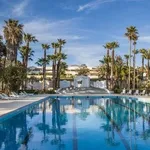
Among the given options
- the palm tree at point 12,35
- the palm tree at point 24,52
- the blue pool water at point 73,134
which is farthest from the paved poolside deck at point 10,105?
the palm tree at point 24,52

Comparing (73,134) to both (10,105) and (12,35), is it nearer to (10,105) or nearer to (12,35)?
(10,105)

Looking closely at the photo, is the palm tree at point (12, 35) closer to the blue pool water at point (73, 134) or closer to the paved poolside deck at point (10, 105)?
the paved poolside deck at point (10, 105)

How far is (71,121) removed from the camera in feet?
48.2

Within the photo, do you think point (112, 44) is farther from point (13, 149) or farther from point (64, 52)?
point (13, 149)

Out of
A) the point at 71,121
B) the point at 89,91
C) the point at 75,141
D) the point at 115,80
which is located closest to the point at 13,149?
the point at 75,141

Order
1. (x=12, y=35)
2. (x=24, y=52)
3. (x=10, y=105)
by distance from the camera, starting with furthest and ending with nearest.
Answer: (x=24, y=52) → (x=12, y=35) → (x=10, y=105)

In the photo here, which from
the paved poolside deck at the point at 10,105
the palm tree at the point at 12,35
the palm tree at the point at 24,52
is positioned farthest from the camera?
the palm tree at the point at 24,52

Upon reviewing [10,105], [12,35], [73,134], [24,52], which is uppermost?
[12,35]

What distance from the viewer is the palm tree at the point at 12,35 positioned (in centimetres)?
3750

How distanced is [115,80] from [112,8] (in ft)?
82.1

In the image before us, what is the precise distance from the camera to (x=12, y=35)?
37875 mm

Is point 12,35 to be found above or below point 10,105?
above

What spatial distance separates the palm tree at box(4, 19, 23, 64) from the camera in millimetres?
37500

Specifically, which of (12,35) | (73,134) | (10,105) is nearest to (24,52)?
(12,35)
